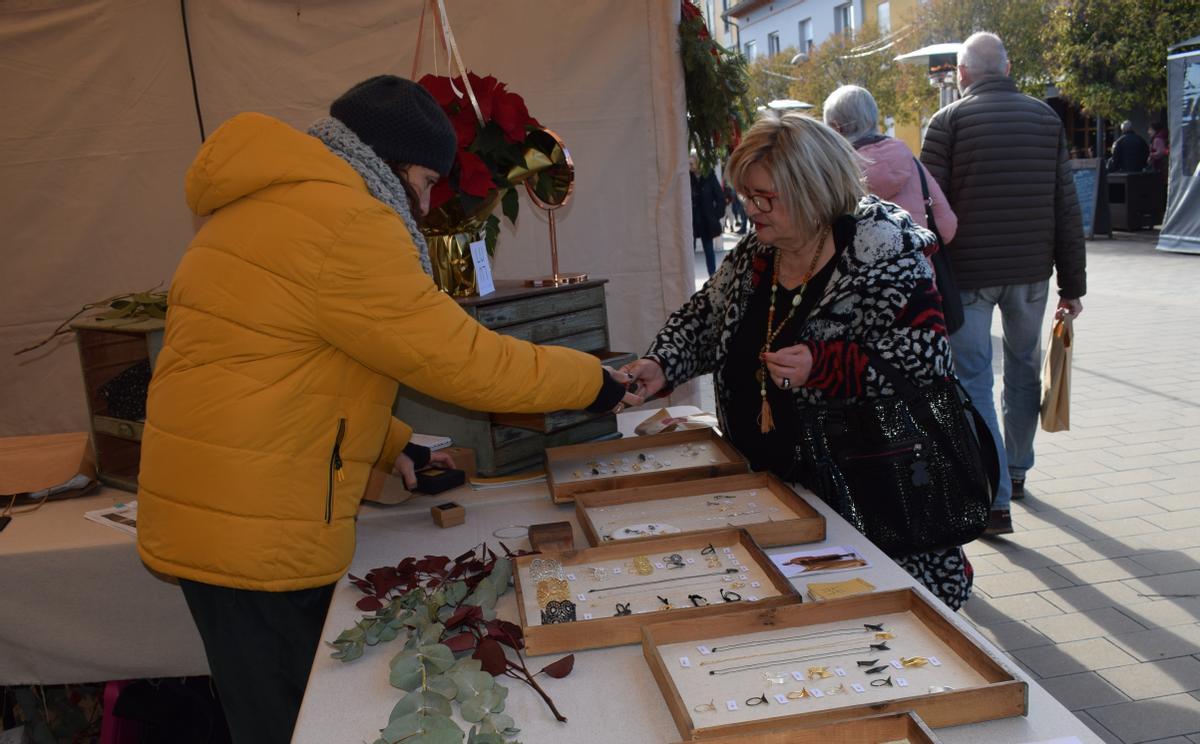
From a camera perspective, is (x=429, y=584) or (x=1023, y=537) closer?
(x=429, y=584)

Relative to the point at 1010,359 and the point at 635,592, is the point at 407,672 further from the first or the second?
the point at 1010,359

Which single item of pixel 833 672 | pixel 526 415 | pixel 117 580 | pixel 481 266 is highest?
pixel 481 266

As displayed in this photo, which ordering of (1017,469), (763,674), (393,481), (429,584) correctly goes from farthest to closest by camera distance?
1. (1017,469)
2. (393,481)
3. (429,584)
4. (763,674)

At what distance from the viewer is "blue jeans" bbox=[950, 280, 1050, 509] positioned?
4.20 metres

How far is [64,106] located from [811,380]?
10.3 ft

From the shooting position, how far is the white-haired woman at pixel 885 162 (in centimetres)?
396

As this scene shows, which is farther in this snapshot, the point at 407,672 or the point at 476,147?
the point at 476,147

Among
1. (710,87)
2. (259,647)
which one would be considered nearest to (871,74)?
(710,87)

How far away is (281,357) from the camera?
1747mm

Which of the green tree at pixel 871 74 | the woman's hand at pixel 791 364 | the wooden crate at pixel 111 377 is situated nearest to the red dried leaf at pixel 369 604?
the woman's hand at pixel 791 364

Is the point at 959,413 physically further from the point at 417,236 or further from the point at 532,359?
the point at 417,236

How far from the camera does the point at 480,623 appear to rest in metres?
1.58

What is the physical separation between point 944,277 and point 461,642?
2.97 metres

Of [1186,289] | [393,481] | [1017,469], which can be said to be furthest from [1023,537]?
[1186,289]
